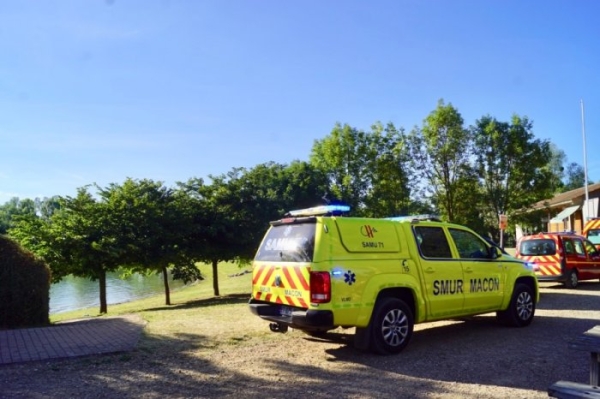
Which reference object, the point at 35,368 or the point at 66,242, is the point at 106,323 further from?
the point at 66,242

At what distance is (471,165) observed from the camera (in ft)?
65.8

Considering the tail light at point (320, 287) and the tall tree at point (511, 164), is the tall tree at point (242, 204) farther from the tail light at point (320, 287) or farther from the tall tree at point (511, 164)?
the tail light at point (320, 287)

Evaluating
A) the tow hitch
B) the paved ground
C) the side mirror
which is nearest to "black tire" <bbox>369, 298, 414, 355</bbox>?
the tow hitch

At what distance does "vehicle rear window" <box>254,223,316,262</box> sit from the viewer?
22.0 ft

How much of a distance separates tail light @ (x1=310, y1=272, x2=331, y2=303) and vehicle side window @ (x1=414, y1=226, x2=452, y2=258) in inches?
81.4

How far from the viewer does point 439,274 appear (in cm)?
773

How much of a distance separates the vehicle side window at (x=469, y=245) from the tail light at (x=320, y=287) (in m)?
3.01

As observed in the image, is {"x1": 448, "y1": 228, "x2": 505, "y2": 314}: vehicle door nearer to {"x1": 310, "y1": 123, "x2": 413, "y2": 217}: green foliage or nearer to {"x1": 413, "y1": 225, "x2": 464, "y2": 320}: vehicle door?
{"x1": 413, "y1": 225, "x2": 464, "y2": 320}: vehicle door

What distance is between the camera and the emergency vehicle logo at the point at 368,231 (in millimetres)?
7035

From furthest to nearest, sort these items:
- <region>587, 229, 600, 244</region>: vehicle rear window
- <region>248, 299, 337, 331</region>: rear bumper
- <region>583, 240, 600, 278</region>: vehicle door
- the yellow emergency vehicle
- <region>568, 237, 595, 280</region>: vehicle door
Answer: <region>587, 229, 600, 244</region>: vehicle rear window → <region>583, 240, 600, 278</region>: vehicle door → <region>568, 237, 595, 280</region>: vehicle door → the yellow emergency vehicle → <region>248, 299, 337, 331</region>: rear bumper

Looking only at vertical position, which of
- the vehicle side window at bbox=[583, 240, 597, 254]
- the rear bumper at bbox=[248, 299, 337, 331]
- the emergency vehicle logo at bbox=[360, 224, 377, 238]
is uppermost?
the emergency vehicle logo at bbox=[360, 224, 377, 238]

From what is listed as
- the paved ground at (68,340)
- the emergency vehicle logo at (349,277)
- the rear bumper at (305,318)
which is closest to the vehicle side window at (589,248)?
the emergency vehicle logo at (349,277)

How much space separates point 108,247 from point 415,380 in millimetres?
13404

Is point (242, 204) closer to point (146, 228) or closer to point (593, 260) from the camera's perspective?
point (146, 228)
